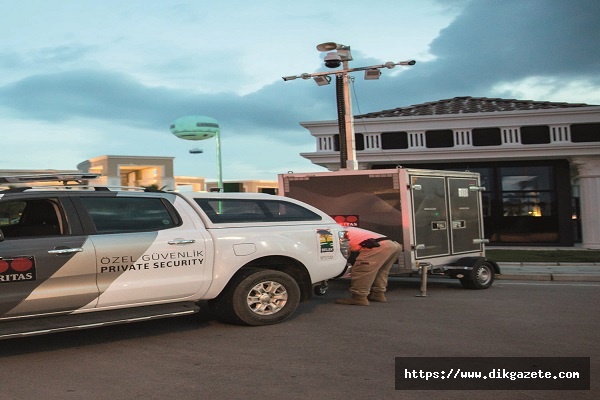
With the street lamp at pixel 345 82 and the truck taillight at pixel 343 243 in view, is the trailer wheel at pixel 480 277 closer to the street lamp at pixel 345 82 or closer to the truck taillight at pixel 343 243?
the truck taillight at pixel 343 243

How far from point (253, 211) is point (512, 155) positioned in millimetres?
14371

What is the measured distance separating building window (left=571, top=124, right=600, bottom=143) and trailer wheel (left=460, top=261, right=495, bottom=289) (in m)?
10.7

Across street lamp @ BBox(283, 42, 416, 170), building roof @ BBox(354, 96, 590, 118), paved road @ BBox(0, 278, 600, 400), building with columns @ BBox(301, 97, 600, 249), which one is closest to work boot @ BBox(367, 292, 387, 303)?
paved road @ BBox(0, 278, 600, 400)

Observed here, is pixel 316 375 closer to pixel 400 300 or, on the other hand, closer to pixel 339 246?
pixel 339 246

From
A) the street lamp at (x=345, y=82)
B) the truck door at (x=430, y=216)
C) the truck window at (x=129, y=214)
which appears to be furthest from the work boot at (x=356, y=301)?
the street lamp at (x=345, y=82)

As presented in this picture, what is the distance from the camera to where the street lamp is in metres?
15.0

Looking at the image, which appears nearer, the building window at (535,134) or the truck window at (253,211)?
the truck window at (253,211)

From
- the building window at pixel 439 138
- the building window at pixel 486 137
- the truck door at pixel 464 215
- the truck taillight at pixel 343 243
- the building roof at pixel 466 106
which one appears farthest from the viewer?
the building roof at pixel 466 106

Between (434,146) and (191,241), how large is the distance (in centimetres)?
Result: 1530

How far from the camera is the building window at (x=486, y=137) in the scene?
20.1 meters

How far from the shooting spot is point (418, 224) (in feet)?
33.3

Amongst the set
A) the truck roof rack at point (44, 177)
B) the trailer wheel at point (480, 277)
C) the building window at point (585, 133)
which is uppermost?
the building window at point (585, 133)

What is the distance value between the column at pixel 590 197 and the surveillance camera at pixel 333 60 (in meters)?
9.18

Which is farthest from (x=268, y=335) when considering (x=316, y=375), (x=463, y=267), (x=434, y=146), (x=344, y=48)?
(x=434, y=146)
